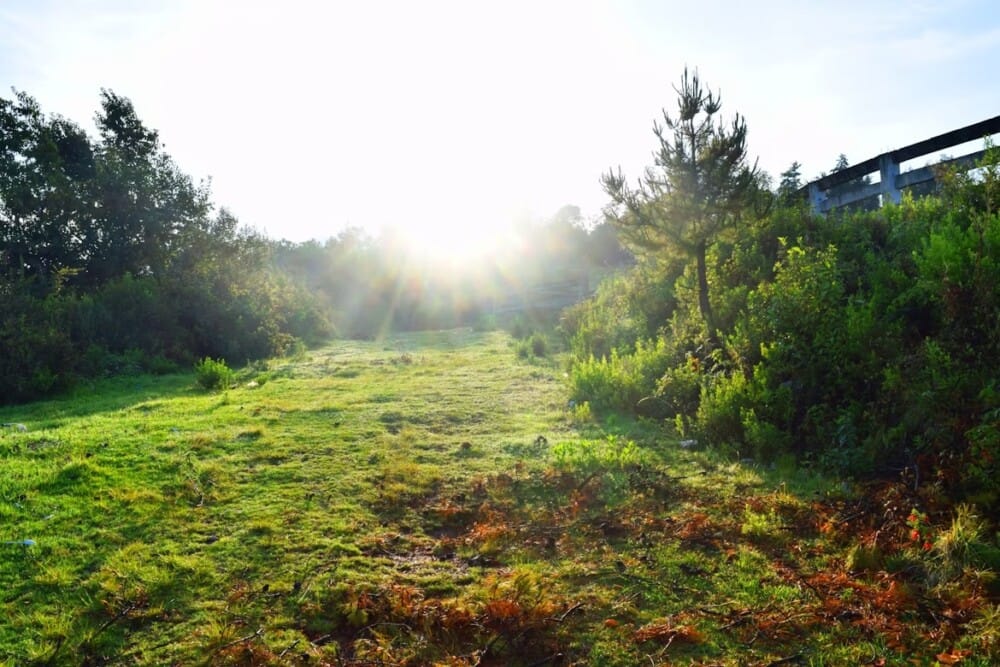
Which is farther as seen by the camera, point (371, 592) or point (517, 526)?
point (517, 526)

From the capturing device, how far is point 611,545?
4973 mm

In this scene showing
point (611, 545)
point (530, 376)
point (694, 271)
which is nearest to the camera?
point (611, 545)

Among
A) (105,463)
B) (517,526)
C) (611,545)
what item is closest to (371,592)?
(517,526)

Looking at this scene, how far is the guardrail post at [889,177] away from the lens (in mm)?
10203

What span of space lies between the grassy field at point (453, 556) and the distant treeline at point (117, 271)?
21.9 ft

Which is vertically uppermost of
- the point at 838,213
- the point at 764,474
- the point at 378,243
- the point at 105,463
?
the point at 378,243

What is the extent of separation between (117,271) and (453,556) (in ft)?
68.1

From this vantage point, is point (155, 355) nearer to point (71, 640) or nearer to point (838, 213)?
point (71, 640)

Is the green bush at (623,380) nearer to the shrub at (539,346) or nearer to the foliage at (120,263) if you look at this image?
the shrub at (539,346)

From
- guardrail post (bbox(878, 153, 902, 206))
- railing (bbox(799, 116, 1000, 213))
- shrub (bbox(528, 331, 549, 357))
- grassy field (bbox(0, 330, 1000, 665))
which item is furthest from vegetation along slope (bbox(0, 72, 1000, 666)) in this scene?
shrub (bbox(528, 331, 549, 357))

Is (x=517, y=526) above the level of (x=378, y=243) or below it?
below

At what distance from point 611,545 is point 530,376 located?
29.1 ft

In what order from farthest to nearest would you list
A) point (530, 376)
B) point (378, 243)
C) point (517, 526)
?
point (378, 243)
point (530, 376)
point (517, 526)

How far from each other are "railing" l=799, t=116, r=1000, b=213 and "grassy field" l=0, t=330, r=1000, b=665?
6509mm
